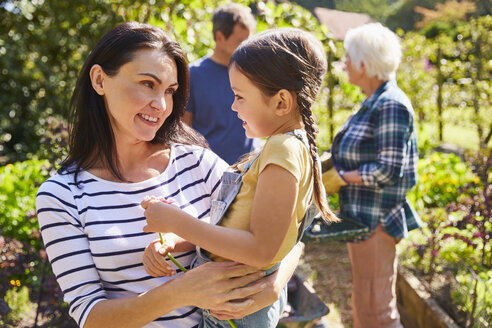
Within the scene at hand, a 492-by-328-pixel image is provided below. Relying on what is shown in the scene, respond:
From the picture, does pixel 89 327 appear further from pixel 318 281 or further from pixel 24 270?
pixel 318 281

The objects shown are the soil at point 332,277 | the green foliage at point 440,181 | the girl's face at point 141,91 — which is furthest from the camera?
the green foliage at point 440,181

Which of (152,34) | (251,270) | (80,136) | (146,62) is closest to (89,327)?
(251,270)

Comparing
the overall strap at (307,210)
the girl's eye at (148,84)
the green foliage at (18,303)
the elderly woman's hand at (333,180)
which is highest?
the girl's eye at (148,84)

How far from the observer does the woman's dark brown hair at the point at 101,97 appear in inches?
61.4

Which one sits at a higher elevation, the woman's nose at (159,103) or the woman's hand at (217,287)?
the woman's nose at (159,103)

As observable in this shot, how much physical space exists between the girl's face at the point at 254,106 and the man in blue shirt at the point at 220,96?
1926mm

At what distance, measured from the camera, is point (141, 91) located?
1538 mm

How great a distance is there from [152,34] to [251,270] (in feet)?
2.71

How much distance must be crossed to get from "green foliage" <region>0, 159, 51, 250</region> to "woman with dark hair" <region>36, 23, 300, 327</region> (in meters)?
2.17

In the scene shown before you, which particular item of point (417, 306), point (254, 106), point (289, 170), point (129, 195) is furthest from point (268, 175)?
point (417, 306)

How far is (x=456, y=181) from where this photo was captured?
5.61 meters

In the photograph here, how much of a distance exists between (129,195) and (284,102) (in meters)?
0.57

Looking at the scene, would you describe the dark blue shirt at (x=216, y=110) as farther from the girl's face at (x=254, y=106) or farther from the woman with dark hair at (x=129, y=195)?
the girl's face at (x=254, y=106)

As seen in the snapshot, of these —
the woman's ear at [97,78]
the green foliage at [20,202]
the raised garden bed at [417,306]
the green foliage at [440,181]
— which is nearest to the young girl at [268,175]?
the woman's ear at [97,78]
